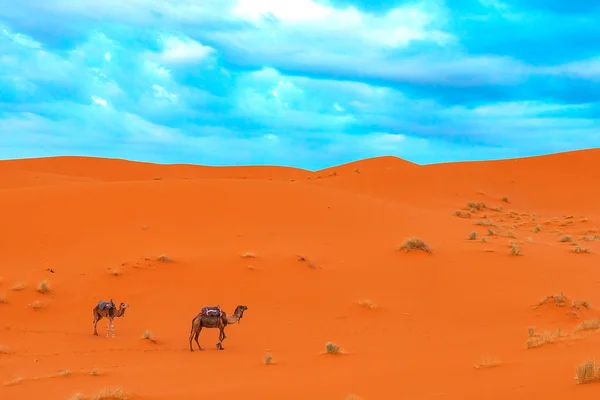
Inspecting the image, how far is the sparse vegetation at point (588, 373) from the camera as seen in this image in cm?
713

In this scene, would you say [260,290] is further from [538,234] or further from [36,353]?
[538,234]

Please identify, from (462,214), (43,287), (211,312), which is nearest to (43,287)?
(43,287)

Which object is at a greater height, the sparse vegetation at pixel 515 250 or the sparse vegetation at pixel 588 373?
the sparse vegetation at pixel 515 250

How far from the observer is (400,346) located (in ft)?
42.7

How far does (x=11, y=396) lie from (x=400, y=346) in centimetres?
754

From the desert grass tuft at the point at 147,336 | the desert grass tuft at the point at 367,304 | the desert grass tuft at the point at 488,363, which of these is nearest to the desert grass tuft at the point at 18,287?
the desert grass tuft at the point at 147,336

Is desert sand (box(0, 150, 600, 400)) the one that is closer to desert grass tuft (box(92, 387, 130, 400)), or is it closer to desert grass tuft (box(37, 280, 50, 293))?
desert grass tuft (box(92, 387, 130, 400))

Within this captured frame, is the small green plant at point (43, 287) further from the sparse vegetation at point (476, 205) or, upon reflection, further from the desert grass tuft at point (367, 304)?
the sparse vegetation at point (476, 205)

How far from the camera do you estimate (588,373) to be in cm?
715

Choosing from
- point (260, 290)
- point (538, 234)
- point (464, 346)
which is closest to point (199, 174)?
point (538, 234)

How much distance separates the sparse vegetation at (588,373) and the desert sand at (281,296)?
9cm

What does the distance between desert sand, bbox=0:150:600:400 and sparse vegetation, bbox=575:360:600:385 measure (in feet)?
0.31

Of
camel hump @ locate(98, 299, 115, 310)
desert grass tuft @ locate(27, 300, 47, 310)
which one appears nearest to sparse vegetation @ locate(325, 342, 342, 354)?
camel hump @ locate(98, 299, 115, 310)

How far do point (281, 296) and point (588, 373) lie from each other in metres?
10.7
